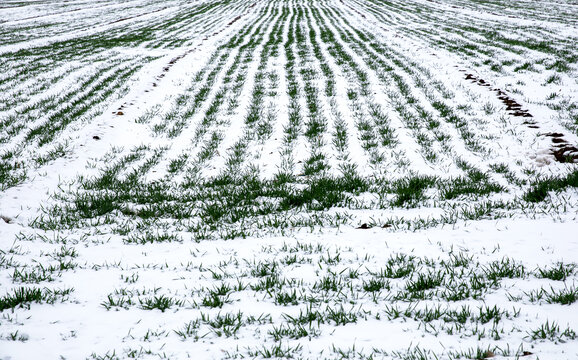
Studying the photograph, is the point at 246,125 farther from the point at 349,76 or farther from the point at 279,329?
the point at 279,329

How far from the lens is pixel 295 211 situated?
446 centimetres

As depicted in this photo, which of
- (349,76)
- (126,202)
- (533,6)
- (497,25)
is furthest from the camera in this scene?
(533,6)

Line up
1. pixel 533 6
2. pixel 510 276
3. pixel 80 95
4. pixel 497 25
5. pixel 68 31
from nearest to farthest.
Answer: pixel 510 276 < pixel 80 95 < pixel 497 25 < pixel 68 31 < pixel 533 6

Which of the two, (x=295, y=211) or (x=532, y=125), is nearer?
(x=295, y=211)

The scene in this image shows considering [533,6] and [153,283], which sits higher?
[533,6]

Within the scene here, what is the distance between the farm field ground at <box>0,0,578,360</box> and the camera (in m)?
2.54

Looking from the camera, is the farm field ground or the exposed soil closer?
the farm field ground

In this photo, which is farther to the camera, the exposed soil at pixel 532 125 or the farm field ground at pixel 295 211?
the exposed soil at pixel 532 125

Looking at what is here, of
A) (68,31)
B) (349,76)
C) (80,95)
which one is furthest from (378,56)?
(68,31)

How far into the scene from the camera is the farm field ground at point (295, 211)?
254 centimetres

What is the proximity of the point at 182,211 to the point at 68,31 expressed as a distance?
73.1 ft

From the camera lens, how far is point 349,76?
36.0 ft

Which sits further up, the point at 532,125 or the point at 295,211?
the point at 532,125

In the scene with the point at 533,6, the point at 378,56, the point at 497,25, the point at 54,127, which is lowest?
the point at 54,127
